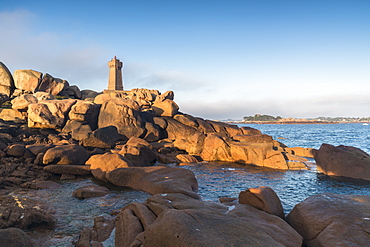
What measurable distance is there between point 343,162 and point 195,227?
17.2 metres

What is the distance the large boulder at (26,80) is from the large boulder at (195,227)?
3626 centimetres

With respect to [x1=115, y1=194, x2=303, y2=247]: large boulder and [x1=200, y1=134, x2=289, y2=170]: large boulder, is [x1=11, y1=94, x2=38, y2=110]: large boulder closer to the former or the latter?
[x1=200, y1=134, x2=289, y2=170]: large boulder

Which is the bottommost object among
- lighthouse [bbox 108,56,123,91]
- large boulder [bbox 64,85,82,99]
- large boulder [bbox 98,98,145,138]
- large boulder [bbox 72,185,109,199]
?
large boulder [bbox 72,185,109,199]

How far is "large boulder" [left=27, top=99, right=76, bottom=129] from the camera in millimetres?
25828

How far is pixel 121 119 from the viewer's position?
29047 mm

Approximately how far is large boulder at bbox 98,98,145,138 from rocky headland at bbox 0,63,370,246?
0.14 meters

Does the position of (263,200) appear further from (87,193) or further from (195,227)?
(87,193)

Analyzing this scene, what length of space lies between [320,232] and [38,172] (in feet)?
54.1

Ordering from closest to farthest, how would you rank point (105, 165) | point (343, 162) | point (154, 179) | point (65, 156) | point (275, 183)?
point (154, 179)
point (105, 165)
point (275, 183)
point (65, 156)
point (343, 162)

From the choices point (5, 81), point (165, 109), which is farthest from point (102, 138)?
point (5, 81)

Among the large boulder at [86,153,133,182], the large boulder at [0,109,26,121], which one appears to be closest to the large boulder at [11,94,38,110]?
the large boulder at [0,109,26,121]

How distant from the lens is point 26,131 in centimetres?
2502

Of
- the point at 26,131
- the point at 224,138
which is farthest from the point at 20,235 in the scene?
the point at 26,131

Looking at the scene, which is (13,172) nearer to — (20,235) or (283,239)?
(20,235)
